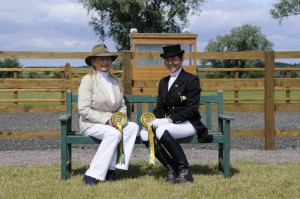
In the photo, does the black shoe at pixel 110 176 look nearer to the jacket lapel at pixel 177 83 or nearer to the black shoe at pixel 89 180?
the black shoe at pixel 89 180

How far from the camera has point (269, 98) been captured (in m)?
7.10

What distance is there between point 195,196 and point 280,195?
2.54 ft

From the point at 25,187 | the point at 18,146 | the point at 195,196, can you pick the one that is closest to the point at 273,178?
the point at 195,196

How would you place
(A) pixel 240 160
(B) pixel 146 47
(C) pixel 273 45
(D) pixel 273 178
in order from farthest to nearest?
(C) pixel 273 45
(B) pixel 146 47
(A) pixel 240 160
(D) pixel 273 178

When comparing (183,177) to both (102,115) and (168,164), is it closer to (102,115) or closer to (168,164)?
(168,164)

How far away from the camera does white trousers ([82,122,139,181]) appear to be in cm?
487

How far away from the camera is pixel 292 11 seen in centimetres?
3127

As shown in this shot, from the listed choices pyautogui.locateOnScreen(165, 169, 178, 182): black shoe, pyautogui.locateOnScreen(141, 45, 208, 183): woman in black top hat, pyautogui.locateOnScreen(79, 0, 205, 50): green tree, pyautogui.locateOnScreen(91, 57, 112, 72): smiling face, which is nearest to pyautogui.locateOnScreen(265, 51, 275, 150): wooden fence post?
pyautogui.locateOnScreen(141, 45, 208, 183): woman in black top hat

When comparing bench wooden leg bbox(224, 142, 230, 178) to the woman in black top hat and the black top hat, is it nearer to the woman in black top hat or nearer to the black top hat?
the woman in black top hat

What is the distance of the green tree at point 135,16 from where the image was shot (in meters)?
30.0

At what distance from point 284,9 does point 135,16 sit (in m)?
9.43

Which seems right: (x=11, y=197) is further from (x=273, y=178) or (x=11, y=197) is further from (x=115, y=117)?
(x=273, y=178)

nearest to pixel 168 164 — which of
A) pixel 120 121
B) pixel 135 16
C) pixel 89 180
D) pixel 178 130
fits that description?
pixel 178 130

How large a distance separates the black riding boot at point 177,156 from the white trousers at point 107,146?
35cm
